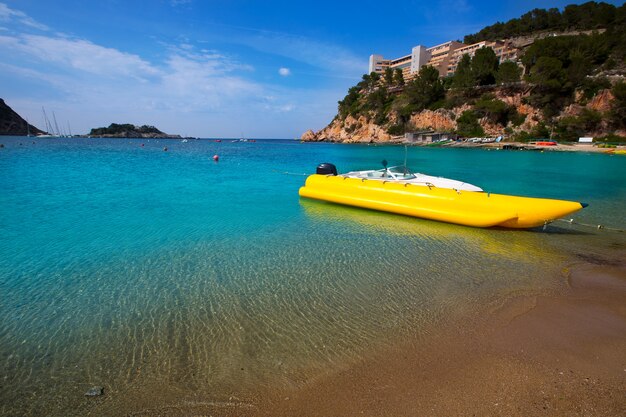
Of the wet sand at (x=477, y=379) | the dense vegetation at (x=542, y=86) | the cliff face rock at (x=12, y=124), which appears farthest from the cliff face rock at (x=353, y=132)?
the cliff face rock at (x=12, y=124)

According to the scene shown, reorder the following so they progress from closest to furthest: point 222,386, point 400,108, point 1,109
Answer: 1. point 222,386
2. point 400,108
3. point 1,109

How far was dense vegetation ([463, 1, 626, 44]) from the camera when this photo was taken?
275 feet

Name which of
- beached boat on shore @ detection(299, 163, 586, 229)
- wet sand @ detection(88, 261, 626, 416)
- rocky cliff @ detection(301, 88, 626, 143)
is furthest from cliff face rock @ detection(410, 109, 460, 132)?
wet sand @ detection(88, 261, 626, 416)

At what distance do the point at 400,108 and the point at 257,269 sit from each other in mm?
86439

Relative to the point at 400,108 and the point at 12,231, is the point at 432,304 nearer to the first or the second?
the point at 12,231

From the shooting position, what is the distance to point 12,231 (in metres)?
9.28

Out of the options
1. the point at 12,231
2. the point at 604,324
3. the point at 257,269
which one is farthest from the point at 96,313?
the point at 604,324

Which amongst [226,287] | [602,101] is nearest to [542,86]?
[602,101]

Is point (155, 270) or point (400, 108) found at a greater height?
point (400, 108)

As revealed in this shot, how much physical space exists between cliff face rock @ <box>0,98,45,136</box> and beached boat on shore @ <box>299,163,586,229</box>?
544 feet

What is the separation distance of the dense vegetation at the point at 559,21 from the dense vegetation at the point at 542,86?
0.26 m

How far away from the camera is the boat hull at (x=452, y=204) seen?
9.00m

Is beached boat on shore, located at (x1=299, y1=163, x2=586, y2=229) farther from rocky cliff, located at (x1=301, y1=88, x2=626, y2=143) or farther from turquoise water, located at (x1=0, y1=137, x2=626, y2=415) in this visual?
rocky cliff, located at (x1=301, y1=88, x2=626, y2=143)

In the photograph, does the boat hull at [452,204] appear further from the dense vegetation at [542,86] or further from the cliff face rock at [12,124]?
the cliff face rock at [12,124]
